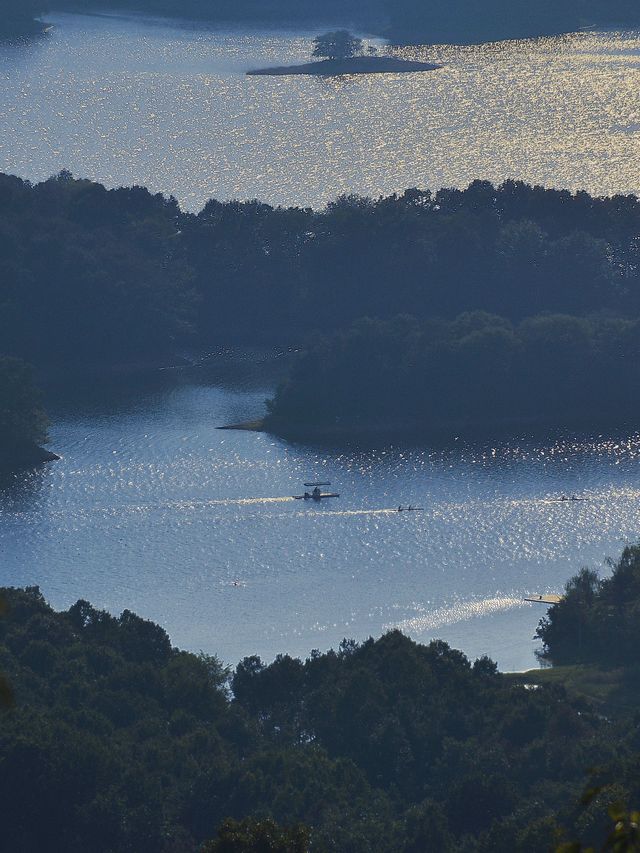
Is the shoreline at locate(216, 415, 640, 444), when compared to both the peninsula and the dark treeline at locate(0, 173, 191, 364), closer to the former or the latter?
the dark treeline at locate(0, 173, 191, 364)

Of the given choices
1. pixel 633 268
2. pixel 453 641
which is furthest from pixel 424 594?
pixel 633 268

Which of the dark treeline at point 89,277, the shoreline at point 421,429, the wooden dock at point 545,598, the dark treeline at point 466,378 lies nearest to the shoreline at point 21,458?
the shoreline at point 421,429

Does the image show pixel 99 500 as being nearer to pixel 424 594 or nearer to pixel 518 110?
pixel 424 594

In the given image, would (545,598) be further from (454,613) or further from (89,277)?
(89,277)

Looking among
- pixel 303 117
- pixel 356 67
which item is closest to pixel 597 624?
pixel 303 117

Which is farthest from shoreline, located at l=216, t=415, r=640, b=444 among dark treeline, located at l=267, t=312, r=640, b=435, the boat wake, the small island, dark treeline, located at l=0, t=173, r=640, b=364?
the small island
